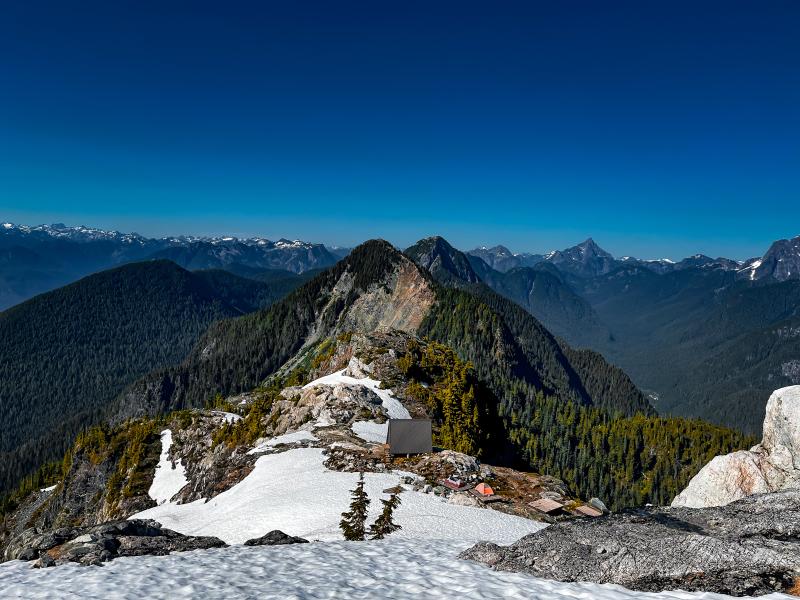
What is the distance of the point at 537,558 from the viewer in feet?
54.2

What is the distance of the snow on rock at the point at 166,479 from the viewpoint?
70125mm

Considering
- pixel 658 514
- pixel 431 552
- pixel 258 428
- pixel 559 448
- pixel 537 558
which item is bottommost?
pixel 559 448

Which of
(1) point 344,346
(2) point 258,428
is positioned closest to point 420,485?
(2) point 258,428

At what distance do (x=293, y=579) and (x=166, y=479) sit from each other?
71792mm

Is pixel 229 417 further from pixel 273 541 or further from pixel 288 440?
pixel 273 541

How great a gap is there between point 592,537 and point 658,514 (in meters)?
4.07

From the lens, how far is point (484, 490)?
38688 mm

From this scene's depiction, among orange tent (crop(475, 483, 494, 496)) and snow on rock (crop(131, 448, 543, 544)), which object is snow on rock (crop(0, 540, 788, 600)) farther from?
orange tent (crop(475, 483, 494, 496))

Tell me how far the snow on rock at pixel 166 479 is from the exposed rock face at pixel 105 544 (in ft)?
163

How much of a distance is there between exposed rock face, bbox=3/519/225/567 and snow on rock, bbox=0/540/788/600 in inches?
33.0

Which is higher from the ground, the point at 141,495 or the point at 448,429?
the point at 448,429

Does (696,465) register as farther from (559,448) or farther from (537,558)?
(537,558)

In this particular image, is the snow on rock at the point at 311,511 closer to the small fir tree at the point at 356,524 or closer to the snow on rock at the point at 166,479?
the small fir tree at the point at 356,524

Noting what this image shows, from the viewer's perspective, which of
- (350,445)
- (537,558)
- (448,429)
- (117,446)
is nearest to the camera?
(537,558)
